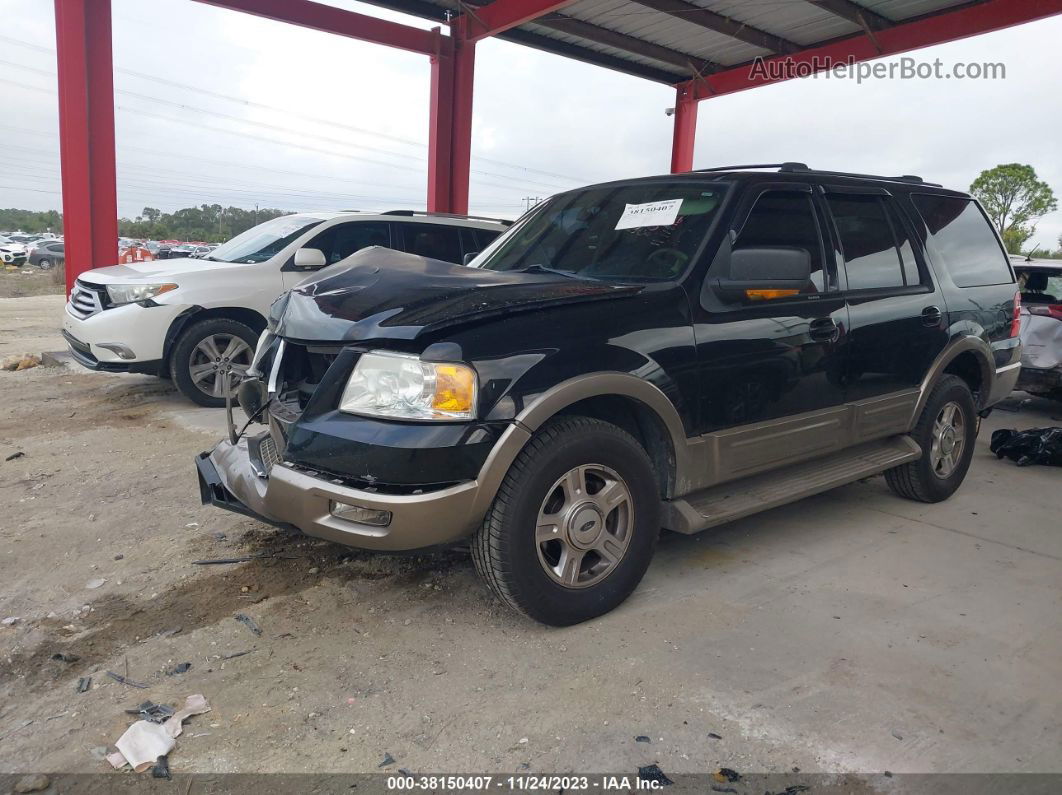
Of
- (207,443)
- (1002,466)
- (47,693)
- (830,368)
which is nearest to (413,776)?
(47,693)

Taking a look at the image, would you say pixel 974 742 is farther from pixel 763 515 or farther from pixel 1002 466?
pixel 1002 466

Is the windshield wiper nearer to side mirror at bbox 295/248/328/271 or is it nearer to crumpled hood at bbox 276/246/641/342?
crumpled hood at bbox 276/246/641/342

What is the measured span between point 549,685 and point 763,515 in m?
2.21

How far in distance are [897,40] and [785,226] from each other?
388 inches

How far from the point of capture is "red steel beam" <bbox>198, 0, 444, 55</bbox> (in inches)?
407

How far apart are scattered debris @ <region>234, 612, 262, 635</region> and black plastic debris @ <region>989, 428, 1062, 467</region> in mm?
5475

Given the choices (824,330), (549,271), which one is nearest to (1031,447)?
(824,330)

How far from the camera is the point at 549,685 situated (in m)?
2.70

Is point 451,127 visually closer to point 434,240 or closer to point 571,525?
point 434,240

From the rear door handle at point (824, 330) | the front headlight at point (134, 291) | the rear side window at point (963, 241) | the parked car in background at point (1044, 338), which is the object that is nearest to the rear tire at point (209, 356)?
the front headlight at point (134, 291)

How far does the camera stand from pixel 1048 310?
23.9 feet

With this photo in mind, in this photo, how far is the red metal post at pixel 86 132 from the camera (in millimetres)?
9172

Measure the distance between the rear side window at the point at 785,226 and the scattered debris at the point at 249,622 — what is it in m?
2.56

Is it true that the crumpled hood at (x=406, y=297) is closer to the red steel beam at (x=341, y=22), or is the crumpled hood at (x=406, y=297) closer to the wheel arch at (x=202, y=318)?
the wheel arch at (x=202, y=318)
